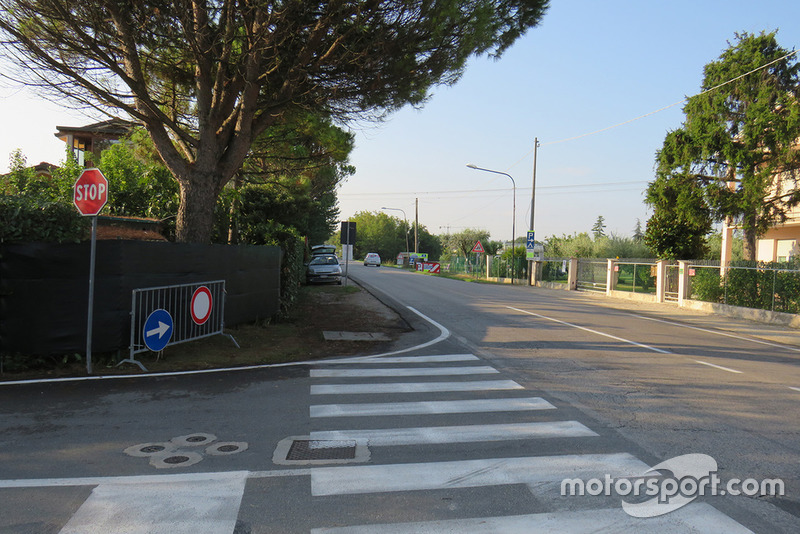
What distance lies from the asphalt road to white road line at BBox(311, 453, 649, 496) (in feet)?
0.06

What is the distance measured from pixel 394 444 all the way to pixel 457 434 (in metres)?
0.67

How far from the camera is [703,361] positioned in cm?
948

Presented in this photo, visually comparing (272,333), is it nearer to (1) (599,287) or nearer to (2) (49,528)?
(2) (49,528)

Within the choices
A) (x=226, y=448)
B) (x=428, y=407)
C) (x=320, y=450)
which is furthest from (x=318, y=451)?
(x=428, y=407)

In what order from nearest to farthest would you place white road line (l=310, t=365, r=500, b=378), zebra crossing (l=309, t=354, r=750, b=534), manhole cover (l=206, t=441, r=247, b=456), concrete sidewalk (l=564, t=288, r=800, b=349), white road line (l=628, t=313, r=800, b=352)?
1. zebra crossing (l=309, t=354, r=750, b=534)
2. manhole cover (l=206, t=441, r=247, b=456)
3. white road line (l=310, t=365, r=500, b=378)
4. white road line (l=628, t=313, r=800, b=352)
5. concrete sidewalk (l=564, t=288, r=800, b=349)

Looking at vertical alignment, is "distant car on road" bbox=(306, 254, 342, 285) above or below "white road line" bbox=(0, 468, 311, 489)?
above

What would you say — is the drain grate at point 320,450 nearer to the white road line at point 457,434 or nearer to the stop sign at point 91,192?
the white road line at point 457,434

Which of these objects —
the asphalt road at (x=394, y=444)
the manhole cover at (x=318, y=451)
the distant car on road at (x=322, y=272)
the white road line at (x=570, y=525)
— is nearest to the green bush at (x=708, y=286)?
the asphalt road at (x=394, y=444)

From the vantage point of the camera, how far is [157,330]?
838cm

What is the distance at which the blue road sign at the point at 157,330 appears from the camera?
8.20 m

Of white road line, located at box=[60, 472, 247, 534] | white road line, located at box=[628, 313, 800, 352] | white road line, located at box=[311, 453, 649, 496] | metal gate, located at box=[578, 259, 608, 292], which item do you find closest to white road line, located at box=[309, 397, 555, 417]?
white road line, located at box=[311, 453, 649, 496]

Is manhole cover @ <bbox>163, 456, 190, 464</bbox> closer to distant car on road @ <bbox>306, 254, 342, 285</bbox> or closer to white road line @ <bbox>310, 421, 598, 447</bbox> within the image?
white road line @ <bbox>310, 421, 598, 447</bbox>

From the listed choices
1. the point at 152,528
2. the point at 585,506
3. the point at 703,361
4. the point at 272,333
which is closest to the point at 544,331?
the point at 703,361

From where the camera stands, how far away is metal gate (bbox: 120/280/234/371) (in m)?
8.45
